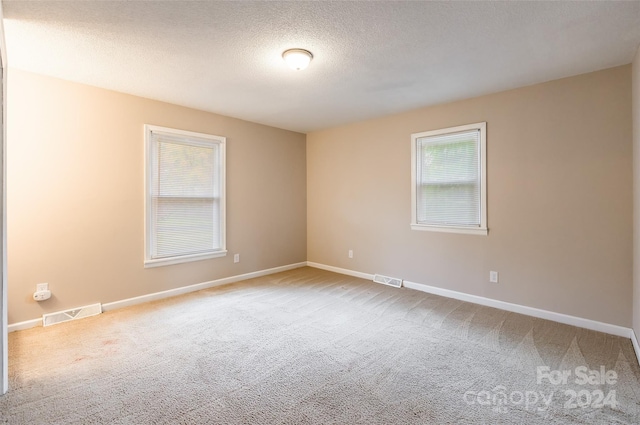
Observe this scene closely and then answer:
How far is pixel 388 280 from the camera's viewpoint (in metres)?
4.46

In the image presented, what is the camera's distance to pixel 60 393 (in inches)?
76.9

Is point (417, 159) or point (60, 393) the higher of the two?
point (417, 159)

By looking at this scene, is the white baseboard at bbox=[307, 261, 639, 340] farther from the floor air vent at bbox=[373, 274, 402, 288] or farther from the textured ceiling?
the textured ceiling

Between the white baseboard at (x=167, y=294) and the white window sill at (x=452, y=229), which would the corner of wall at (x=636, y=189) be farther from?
the white baseboard at (x=167, y=294)

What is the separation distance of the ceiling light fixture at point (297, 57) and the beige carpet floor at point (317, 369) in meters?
2.42

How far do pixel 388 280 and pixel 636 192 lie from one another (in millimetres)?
2798

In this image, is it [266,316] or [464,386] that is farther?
[266,316]

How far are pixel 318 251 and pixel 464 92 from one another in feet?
11.2

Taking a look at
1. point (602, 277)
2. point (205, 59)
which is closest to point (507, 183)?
point (602, 277)

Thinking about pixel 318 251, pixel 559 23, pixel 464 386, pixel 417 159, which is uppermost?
pixel 559 23

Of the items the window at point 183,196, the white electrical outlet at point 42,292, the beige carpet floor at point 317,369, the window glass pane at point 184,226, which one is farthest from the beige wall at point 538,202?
the white electrical outlet at point 42,292

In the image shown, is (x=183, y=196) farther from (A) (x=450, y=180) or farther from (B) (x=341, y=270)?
(A) (x=450, y=180)

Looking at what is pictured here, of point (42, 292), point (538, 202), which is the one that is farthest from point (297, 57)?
point (42, 292)

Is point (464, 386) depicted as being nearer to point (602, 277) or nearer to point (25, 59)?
point (602, 277)
